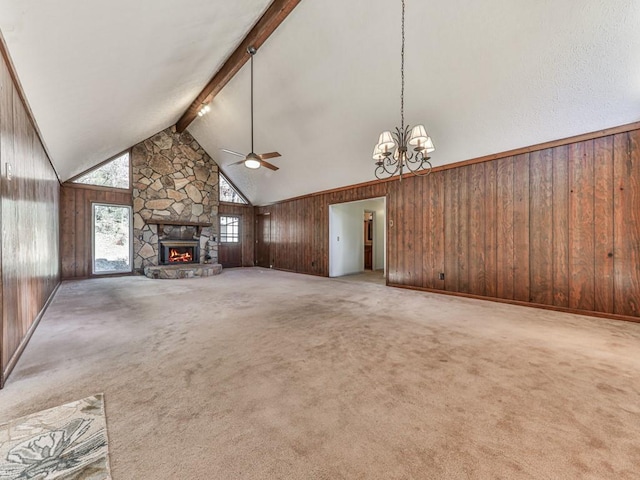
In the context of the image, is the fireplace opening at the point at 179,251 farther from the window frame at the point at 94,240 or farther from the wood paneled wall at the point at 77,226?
the wood paneled wall at the point at 77,226

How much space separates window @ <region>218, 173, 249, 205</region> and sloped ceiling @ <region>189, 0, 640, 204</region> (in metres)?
4.07

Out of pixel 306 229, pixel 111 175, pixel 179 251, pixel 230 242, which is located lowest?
pixel 179 251

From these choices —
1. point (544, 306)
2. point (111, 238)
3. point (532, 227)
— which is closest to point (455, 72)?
point (532, 227)

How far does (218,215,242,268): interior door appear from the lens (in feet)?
30.3

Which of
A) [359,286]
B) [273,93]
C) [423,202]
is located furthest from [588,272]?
[273,93]

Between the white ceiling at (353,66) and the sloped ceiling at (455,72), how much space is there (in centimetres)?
1

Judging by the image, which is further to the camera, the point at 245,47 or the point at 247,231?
the point at 247,231

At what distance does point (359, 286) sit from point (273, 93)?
14.0 feet

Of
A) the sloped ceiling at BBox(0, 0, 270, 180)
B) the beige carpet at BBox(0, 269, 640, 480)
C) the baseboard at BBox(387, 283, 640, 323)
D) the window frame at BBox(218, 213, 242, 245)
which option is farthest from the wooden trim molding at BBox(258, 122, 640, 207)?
the window frame at BBox(218, 213, 242, 245)

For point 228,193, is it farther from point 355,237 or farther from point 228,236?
point 355,237

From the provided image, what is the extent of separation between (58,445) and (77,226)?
729 cm

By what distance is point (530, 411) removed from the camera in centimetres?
158

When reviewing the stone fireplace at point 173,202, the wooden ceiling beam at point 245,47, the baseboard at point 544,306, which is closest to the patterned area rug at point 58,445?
the wooden ceiling beam at point 245,47

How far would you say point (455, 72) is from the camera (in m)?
3.47
